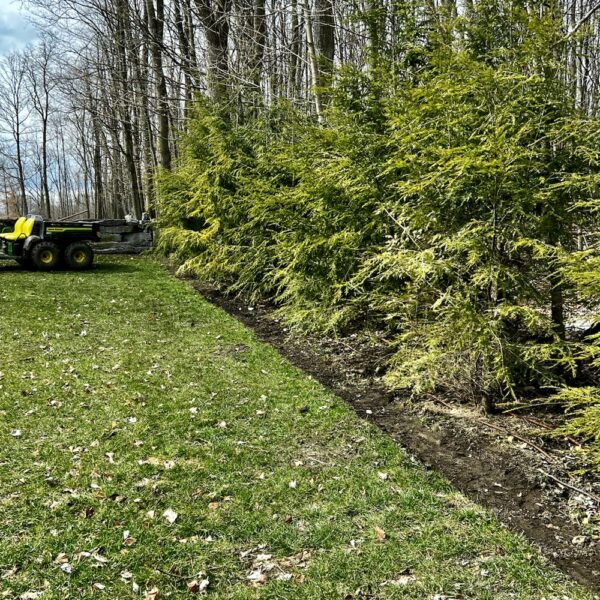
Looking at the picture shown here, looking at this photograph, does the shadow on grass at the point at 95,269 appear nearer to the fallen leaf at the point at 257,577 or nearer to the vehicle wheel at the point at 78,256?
the vehicle wheel at the point at 78,256

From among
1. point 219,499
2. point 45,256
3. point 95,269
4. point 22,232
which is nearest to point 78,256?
point 95,269

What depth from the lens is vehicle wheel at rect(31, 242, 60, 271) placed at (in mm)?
11319

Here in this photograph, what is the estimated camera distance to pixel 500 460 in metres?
3.50

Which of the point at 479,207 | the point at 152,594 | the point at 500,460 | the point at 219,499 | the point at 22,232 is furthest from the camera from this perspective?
the point at 22,232

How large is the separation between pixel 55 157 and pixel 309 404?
45.3 meters

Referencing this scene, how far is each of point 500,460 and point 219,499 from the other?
6.22ft

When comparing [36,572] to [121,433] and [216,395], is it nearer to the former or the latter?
[121,433]

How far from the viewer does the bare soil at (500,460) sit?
271 cm

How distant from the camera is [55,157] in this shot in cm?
4288

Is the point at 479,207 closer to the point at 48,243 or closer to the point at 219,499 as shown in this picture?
the point at 219,499

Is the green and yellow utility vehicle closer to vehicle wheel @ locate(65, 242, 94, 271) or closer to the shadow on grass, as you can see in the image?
vehicle wheel @ locate(65, 242, 94, 271)

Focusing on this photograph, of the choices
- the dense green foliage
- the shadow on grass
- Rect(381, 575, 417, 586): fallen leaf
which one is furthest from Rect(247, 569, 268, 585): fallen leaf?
the shadow on grass

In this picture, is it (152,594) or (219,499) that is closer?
(152,594)

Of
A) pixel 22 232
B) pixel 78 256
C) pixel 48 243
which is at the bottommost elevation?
pixel 78 256
